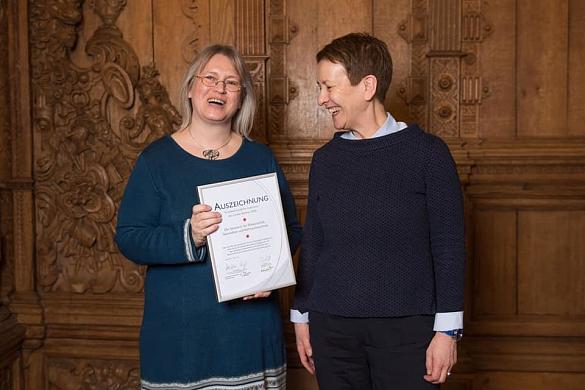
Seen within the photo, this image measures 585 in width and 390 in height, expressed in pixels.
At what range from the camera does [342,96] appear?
194 cm

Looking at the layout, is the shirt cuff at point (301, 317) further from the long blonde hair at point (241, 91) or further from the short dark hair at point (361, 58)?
the short dark hair at point (361, 58)

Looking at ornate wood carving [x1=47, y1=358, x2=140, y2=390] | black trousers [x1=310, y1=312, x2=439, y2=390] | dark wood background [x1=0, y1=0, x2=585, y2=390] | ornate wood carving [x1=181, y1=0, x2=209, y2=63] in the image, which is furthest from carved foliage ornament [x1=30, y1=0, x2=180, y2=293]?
black trousers [x1=310, y1=312, x2=439, y2=390]

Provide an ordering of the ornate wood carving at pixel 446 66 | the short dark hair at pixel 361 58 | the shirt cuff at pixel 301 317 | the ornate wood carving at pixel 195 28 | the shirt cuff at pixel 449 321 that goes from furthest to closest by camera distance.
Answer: the ornate wood carving at pixel 195 28, the ornate wood carving at pixel 446 66, the shirt cuff at pixel 301 317, the short dark hair at pixel 361 58, the shirt cuff at pixel 449 321

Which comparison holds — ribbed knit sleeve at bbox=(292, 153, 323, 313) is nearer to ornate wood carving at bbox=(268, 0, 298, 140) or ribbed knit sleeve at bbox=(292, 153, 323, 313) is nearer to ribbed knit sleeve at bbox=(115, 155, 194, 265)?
ribbed knit sleeve at bbox=(115, 155, 194, 265)

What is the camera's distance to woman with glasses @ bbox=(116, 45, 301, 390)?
6.79 feet

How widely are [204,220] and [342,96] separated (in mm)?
527

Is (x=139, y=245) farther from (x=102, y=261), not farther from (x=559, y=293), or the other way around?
(x=559, y=293)

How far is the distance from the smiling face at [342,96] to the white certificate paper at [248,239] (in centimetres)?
27

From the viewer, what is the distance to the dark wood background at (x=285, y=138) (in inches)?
126

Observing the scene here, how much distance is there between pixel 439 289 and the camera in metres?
1.84

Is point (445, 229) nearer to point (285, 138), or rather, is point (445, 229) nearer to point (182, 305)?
point (182, 305)

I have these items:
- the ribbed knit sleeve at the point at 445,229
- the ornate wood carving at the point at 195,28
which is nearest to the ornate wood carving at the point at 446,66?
the ornate wood carving at the point at 195,28

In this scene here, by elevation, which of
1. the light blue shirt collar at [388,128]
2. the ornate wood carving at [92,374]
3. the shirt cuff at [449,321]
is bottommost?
the ornate wood carving at [92,374]

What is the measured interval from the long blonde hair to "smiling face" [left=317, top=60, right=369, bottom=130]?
1.03 ft
